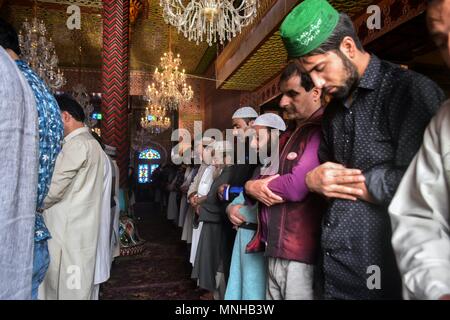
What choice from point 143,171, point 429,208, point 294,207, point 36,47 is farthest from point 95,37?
point 429,208

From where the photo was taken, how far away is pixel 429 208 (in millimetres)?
870

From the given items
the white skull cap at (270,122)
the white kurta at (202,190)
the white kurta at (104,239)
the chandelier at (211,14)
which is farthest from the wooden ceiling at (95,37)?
the white skull cap at (270,122)

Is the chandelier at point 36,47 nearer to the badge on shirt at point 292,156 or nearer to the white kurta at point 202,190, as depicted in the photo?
the white kurta at point 202,190

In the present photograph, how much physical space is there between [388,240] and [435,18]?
705mm

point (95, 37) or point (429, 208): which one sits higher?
point (95, 37)

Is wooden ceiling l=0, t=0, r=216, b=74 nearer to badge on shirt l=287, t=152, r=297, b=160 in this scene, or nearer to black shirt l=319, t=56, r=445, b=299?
badge on shirt l=287, t=152, r=297, b=160

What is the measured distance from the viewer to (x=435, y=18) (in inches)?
35.2

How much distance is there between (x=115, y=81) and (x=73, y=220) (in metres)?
3.25

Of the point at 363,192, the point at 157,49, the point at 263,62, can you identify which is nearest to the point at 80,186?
the point at 363,192

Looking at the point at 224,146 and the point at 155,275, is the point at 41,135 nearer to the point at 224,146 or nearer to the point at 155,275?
the point at 224,146

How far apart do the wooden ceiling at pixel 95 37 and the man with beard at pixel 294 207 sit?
688 centimetres

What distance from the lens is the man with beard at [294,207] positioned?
60.6 inches
